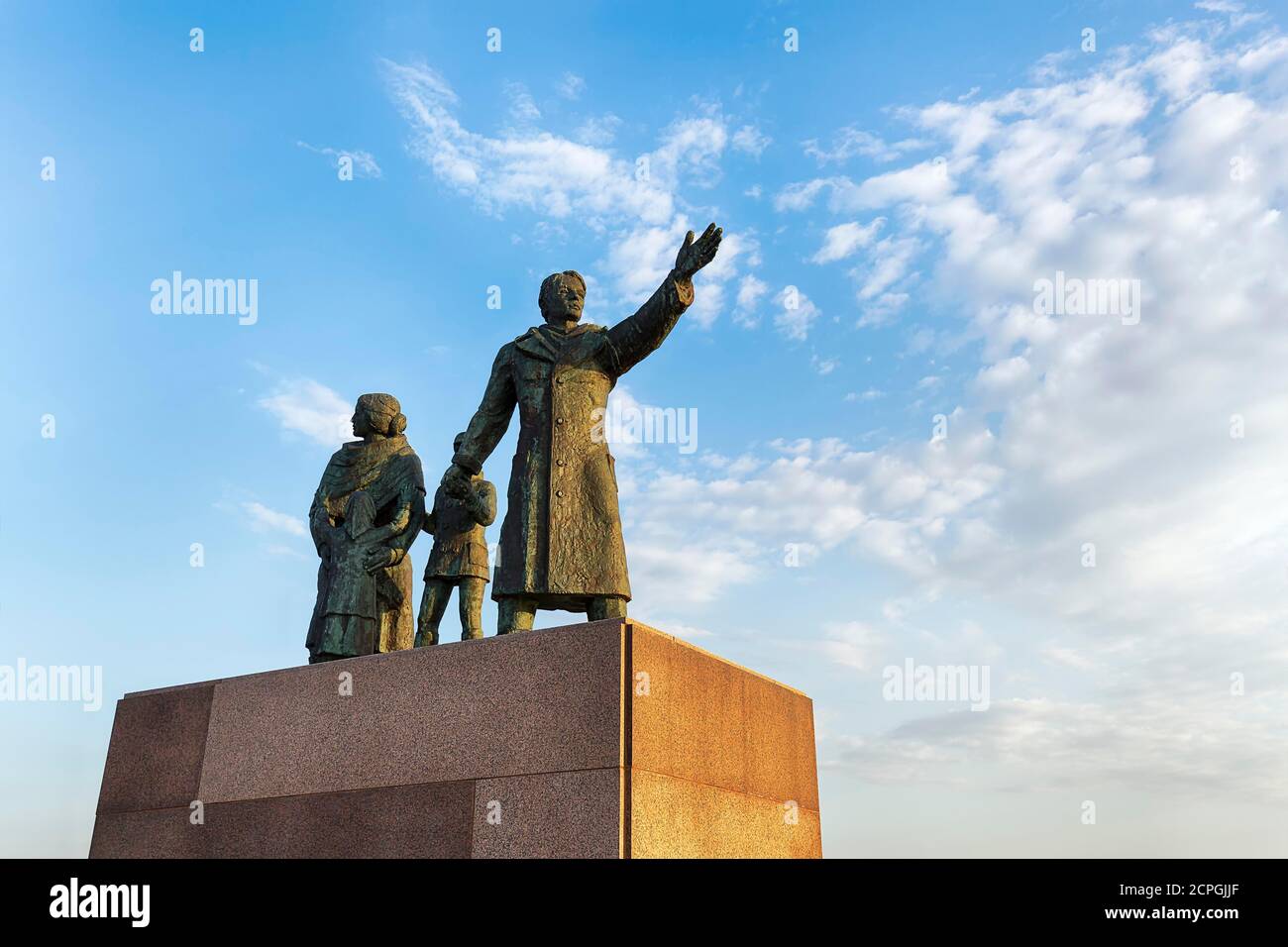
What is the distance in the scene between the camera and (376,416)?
35.9 feet

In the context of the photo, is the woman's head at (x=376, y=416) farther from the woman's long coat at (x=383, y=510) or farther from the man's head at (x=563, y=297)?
the man's head at (x=563, y=297)

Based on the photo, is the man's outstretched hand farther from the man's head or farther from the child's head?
the child's head

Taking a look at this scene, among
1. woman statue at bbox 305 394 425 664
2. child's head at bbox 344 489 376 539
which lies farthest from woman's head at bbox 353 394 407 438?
child's head at bbox 344 489 376 539

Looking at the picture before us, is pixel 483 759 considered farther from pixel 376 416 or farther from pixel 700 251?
pixel 376 416

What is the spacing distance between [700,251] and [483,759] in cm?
371

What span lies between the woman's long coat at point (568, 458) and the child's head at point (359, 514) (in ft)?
7.01

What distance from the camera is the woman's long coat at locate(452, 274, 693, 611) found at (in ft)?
26.3

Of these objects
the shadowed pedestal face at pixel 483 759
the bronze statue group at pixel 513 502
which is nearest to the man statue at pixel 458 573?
the bronze statue group at pixel 513 502

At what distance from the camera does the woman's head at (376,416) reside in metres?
11.0

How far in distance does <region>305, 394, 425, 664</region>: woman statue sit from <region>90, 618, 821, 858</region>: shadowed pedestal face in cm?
165

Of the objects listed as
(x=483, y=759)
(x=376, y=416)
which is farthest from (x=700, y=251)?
(x=376, y=416)

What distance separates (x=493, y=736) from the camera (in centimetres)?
708
